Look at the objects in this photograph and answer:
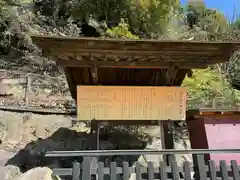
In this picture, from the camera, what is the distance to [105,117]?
459cm

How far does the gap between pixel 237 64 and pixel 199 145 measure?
337 inches

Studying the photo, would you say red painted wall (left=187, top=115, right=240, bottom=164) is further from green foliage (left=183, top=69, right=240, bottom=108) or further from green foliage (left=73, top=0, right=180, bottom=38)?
green foliage (left=73, top=0, right=180, bottom=38)

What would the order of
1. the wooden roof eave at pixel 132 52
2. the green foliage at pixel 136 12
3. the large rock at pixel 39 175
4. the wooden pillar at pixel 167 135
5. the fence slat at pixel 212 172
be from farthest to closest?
1. the green foliage at pixel 136 12
2. the wooden pillar at pixel 167 135
3. the large rock at pixel 39 175
4. the wooden roof eave at pixel 132 52
5. the fence slat at pixel 212 172

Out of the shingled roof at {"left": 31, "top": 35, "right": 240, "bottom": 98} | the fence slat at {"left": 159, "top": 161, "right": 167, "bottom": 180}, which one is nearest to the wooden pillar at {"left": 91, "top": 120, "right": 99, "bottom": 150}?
the shingled roof at {"left": 31, "top": 35, "right": 240, "bottom": 98}

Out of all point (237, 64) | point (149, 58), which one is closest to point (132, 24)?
point (237, 64)

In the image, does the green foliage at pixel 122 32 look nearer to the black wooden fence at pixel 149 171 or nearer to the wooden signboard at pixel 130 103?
the wooden signboard at pixel 130 103

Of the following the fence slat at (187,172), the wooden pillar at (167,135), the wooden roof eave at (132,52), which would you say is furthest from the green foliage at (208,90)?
→ the fence slat at (187,172)

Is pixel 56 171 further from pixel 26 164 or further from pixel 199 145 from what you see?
pixel 26 164

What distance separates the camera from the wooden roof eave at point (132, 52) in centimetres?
385

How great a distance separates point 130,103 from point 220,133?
65.6 inches

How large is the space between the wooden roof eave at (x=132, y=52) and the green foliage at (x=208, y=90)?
4683 mm

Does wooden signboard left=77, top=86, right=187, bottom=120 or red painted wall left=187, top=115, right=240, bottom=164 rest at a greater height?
wooden signboard left=77, top=86, right=187, bottom=120

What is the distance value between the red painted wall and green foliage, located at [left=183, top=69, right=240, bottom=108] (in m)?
3.98

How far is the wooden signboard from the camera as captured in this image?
459 centimetres
